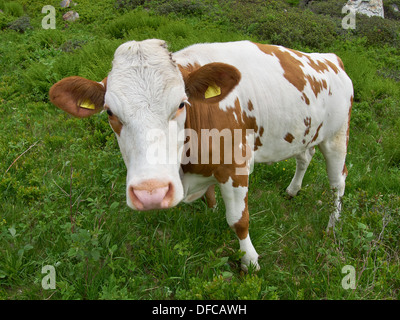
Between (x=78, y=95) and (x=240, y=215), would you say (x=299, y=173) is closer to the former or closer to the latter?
(x=240, y=215)

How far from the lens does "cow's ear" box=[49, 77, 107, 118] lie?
220 cm

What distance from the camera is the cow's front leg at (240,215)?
275cm

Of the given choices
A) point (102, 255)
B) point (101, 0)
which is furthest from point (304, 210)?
point (101, 0)

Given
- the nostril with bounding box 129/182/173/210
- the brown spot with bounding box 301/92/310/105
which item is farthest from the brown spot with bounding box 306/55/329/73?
the nostril with bounding box 129/182/173/210

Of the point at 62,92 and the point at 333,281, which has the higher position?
the point at 62,92

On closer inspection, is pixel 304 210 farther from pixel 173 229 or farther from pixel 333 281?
pixel 173 229

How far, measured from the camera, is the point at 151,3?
10820 millimetres

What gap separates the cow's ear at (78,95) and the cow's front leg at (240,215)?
1137 millimetres

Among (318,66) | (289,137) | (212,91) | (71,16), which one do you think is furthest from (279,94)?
(71,16)

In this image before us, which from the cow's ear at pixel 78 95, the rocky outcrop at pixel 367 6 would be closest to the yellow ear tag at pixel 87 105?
the cow's ear at pixel 78 95

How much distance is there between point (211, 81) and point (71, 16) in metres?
10.3

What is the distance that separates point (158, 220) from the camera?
3.29 metres

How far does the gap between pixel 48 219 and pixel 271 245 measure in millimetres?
2132

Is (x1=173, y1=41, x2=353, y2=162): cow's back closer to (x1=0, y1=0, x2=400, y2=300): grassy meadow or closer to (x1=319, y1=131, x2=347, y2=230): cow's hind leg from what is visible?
(x1=319, y1=131, x2=347, y2=230): cow's hind leg
